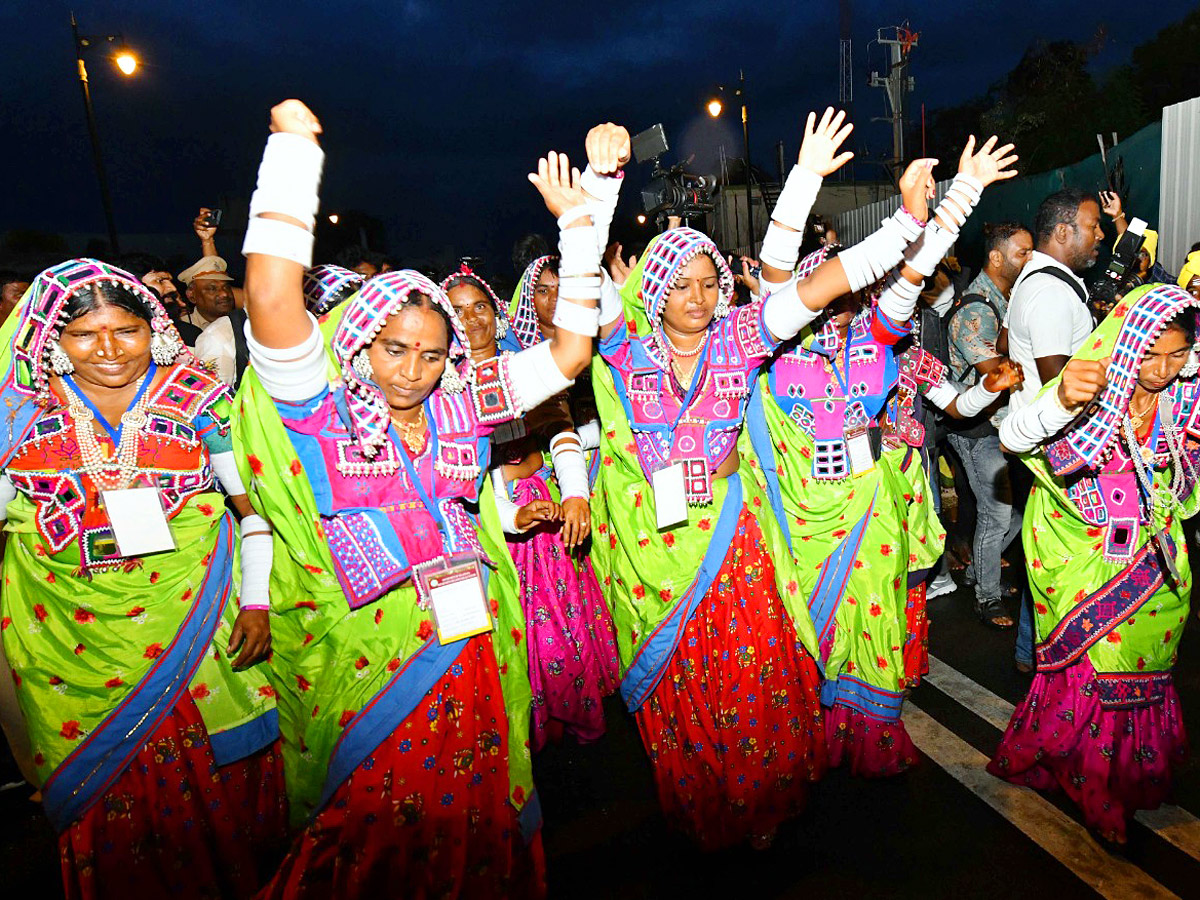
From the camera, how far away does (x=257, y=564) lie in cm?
263

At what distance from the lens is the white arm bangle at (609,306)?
3.08 meters

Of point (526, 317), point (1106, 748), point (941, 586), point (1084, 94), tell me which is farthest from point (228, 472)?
point (1084, 94)

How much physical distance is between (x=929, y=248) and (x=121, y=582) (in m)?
3.01

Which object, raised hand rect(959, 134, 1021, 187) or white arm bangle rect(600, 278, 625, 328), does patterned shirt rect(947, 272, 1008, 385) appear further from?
white arm bangle rect(600, 278, 625, 328)

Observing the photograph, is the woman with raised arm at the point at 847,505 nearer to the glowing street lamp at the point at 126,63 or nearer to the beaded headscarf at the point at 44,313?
the beaded headscarf at the point at 44,313

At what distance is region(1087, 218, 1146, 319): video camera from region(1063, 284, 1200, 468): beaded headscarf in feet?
6.77

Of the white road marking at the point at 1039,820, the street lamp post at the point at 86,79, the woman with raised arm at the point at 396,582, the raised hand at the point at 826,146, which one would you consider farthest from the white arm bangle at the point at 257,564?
the street lamp post at the point at 86,79

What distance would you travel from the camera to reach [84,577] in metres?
2.76

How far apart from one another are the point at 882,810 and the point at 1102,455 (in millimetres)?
1577

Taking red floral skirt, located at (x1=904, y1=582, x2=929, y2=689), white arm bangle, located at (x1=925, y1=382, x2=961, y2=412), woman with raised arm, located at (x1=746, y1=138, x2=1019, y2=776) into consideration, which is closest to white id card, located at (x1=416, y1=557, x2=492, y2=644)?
woman with raised arm, located at (x1=746, y1=138, x2=1019, y2=776)

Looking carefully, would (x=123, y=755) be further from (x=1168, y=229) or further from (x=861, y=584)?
(x=1168, y=229)

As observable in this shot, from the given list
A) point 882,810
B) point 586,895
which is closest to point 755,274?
point 882,810

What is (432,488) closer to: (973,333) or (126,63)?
(973,333)

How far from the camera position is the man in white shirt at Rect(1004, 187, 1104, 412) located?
3.99 metres
